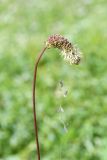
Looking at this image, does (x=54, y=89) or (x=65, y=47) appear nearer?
(x=65, y=47)

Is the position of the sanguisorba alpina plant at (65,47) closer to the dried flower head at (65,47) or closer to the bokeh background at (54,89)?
the dried flower head at (65,47)

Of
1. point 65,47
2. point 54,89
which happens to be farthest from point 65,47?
point 54,89

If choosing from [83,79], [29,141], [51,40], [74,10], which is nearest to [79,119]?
[29,141]

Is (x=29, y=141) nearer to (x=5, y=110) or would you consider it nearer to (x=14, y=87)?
(x=5, y=110)

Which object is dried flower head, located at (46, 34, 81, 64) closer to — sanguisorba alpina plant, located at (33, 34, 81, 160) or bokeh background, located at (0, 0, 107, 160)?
sanguisorba alpina plant, located at (33, 34, 81, 160)

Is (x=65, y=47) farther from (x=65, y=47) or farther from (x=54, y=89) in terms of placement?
(x=54, y=89)

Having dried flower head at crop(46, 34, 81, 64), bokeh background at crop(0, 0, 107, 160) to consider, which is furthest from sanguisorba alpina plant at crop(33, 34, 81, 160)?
bokeh background at crop(0, 0, 107, 160)
